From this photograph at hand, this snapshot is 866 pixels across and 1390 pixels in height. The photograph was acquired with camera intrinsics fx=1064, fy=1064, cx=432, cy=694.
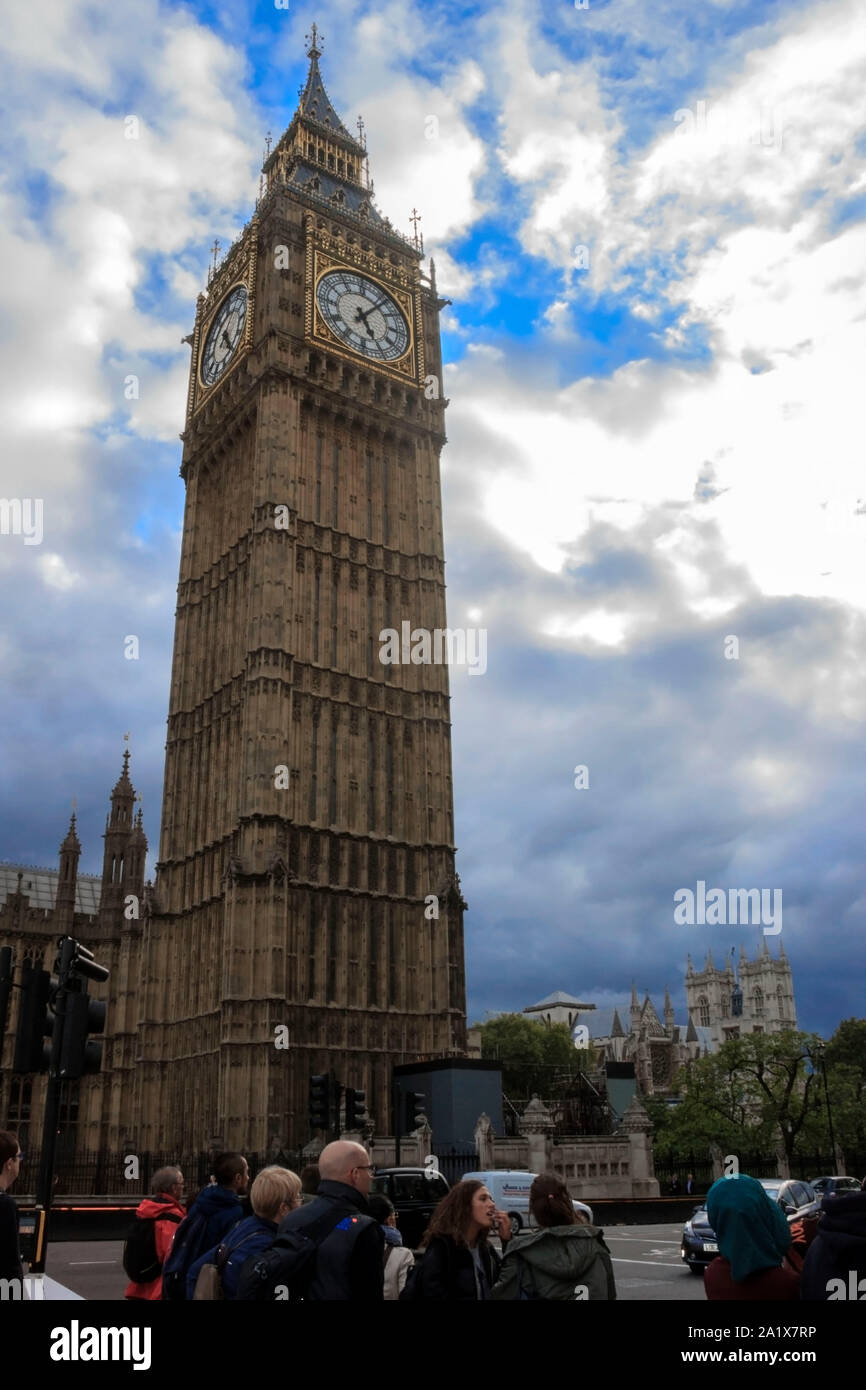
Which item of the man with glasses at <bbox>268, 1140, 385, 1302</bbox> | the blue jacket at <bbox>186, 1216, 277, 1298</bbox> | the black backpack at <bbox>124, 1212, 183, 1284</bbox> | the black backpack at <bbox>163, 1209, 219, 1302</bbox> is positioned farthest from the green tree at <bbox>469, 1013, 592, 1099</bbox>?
the man with glasses at <bbox>268, 1140, 385, 1302</bbox>

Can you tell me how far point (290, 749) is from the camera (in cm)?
4572

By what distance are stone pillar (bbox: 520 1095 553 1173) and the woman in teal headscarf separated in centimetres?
3137

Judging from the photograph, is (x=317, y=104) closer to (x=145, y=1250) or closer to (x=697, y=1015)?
(x=145, y=1250)

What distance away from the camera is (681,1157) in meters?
51.4

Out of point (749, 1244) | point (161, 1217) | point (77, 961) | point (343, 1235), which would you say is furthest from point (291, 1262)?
point (77, 961)

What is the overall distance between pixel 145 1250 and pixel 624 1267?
1423cm

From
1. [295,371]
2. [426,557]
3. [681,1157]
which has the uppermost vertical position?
[295,371]

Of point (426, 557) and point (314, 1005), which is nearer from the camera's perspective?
point (314, 1005)

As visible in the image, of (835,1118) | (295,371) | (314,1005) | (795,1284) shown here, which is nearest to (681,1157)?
(835,1118)

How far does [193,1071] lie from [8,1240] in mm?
42931

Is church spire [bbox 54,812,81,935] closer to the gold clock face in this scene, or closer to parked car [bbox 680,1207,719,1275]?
the gold clock face
